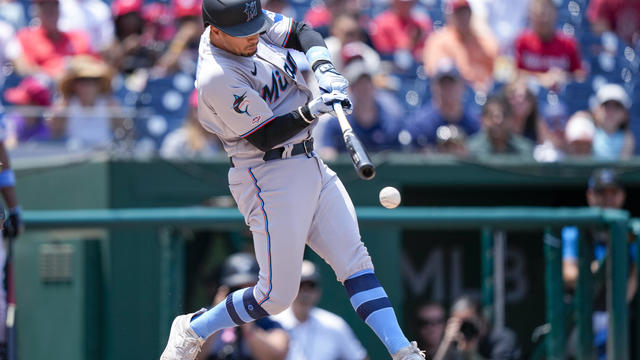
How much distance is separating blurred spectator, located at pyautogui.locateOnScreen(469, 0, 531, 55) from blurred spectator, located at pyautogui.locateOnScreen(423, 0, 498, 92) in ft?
2.32

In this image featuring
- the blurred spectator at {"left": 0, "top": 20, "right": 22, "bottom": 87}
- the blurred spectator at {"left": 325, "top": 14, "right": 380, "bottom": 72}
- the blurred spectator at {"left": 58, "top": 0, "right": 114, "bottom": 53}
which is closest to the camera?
the blurred spectator at {"left": 325, "top": 14, "right": 380, "bottom": 72}

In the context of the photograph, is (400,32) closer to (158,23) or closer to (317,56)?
(158,23)

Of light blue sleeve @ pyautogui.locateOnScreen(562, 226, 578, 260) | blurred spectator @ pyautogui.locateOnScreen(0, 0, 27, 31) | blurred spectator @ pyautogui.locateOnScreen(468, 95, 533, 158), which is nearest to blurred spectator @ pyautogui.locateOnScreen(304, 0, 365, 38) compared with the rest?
blurred spectator @ pyautogui.locateOnScreen(468, 95, 533, 158)

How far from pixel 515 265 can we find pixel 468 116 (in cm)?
113

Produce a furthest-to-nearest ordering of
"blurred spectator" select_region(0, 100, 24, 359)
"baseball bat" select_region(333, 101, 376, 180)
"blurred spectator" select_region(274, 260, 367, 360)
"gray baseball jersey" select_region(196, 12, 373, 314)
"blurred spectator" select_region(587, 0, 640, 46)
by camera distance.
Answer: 1. "blurred spectator" select_region(587, 0, 640, 46)
2. "blurred spectator" select_region(274, 260, 367, 360)
3. "blurred spectator" select_region(0, 100, 24, 359)
4. "gray baseball jersey" select_region(196, 12, 373, 314)
5. "baseball bat" select_region(333, 101, 376, 180)

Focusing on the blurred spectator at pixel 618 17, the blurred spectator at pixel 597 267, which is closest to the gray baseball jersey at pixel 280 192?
the blurred spectator at pixel 597 267

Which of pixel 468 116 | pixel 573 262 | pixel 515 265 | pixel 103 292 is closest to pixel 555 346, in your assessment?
pixel 573 262

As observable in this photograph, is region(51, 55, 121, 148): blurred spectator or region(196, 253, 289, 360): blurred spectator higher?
region(51, 55, 121, 148): blurred spectator

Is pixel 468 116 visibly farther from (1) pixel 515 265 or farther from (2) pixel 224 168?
(2) pixel 224 168

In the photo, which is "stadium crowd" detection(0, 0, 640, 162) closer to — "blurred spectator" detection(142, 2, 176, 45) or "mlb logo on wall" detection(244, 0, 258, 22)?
"blurred spectator" detection(142, 2, 176, 45)

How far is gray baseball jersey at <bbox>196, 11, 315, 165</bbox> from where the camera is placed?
3578 millimetres

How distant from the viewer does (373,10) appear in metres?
9.00

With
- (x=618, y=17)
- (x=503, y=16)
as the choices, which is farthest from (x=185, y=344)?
(x=618, y=17)

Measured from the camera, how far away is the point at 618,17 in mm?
9148
